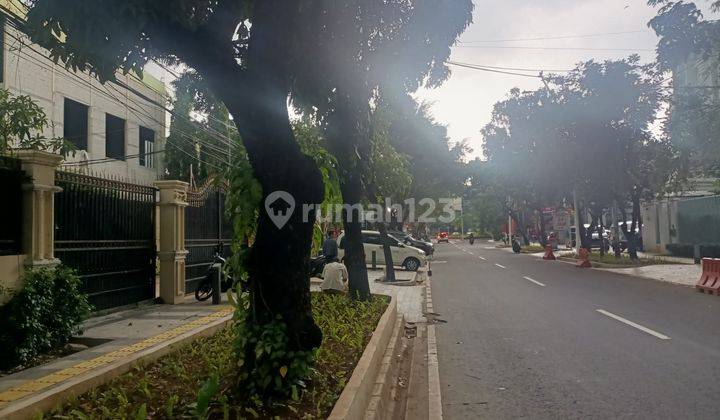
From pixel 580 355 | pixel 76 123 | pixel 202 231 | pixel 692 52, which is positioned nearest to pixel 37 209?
pixel 202 231

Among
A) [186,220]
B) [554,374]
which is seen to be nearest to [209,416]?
[554,374]

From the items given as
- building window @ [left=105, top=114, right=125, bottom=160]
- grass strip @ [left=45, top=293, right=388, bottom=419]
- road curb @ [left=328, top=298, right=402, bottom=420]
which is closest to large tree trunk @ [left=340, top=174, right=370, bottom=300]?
road curb @ [left=328, top=298, right=402, bottom=420]

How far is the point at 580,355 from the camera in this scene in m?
7.53

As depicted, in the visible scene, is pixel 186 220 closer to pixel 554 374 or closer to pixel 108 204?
pixel 108 204

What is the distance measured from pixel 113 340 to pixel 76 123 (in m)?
12.6

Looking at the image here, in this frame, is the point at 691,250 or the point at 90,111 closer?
the point at 90,111

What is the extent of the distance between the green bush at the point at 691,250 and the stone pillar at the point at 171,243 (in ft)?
74.7

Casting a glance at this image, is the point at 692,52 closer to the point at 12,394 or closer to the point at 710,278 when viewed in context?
the point at 710,278

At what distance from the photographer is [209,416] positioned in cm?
410

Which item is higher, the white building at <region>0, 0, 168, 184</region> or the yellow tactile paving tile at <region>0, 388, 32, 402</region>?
the white building at <region>0, 0, 168, 184</region>

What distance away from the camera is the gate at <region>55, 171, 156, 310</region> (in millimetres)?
8746

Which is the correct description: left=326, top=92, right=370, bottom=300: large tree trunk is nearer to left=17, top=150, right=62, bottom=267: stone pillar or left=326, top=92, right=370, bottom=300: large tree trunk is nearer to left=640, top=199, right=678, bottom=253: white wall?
left=17, top=150, right=62, bottom=267: stone pillar

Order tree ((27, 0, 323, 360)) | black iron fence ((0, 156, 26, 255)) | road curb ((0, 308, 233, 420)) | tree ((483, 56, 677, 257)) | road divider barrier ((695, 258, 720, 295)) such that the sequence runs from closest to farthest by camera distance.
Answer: road curb ((0, 308, 233, 420)) < tree ((27, 0, 323, 360)) < black iron fence ((0, 156, 26, 255)) < road divider barrier ((695, 258, 720, 295)) < tree ((483, 56, 677, 257))

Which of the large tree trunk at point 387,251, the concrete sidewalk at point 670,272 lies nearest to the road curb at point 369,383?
the large tree trunk at point 387,251
